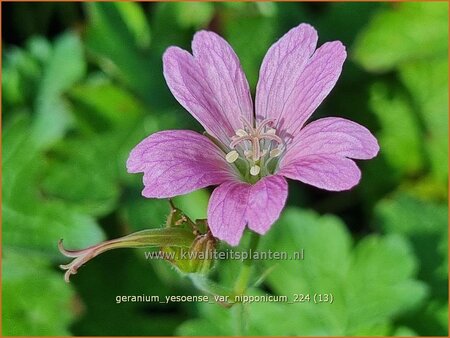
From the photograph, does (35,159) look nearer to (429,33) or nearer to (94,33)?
(94,33)

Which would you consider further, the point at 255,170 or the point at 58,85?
the point at 58,85

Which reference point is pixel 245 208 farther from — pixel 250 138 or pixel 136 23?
pixel 136 23

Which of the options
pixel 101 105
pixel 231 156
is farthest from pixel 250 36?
pixel 231 156

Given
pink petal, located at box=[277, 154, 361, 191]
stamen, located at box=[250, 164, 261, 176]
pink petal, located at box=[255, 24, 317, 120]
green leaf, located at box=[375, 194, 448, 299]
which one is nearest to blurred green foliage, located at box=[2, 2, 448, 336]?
green leaf, located at box=[375, 194, 448, 299]

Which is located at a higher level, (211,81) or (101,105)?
(211,81)

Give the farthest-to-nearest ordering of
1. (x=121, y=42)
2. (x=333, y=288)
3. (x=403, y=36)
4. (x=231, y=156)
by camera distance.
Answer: (x=403, y=36) → (x=121, y=42) → (x=333, y=288) → (x=231, y=156)

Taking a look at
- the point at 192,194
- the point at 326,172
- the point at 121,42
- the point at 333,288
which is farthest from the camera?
the point at 121,42

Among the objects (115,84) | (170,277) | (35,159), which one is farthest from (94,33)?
(170,277)
